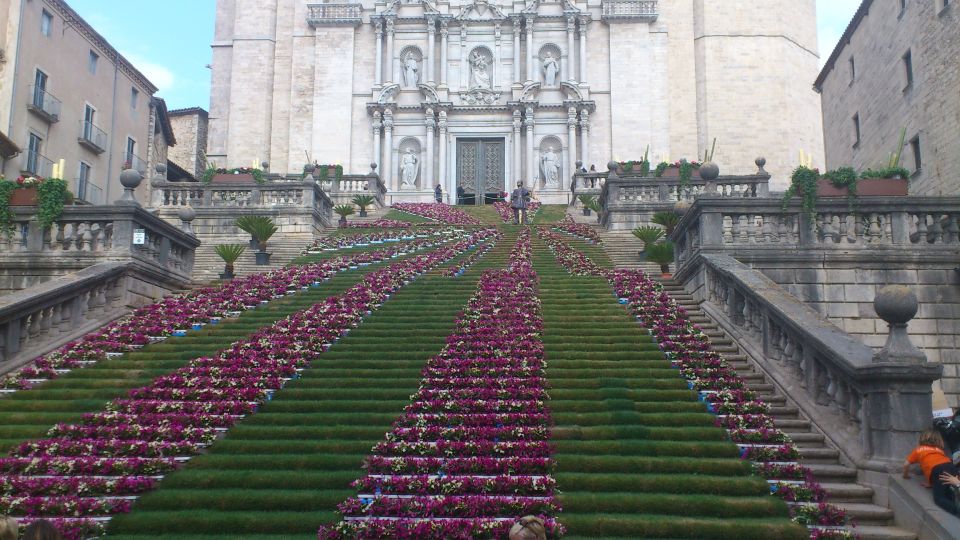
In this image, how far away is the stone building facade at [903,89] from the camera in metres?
22.5

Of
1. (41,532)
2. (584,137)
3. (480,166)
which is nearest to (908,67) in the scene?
(584,137)

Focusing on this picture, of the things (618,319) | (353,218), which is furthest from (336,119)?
(618,319)

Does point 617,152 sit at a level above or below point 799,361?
above

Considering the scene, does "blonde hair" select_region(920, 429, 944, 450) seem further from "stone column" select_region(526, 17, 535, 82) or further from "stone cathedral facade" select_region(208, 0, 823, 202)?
"stone column" select_region(526, 17, 535, 82)

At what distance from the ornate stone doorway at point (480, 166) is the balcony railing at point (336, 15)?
28.4 feet

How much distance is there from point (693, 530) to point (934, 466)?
211 cm

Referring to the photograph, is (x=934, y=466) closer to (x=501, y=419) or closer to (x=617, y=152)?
(x=501, y=419)

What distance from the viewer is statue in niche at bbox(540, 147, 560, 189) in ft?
125

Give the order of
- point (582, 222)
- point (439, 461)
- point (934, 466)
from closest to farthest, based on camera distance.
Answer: point (934, 466)
point (439, 461)
point (582, 222)

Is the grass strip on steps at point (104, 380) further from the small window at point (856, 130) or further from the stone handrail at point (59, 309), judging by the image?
the small window at point (856, 130)

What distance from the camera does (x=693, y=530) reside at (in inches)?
261

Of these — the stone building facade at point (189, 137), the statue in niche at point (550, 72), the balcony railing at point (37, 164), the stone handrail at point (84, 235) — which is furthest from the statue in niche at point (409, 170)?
the stone handrail at point (84, 235)

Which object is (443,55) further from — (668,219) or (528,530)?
(528,530)

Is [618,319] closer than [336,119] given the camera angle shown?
Yes
